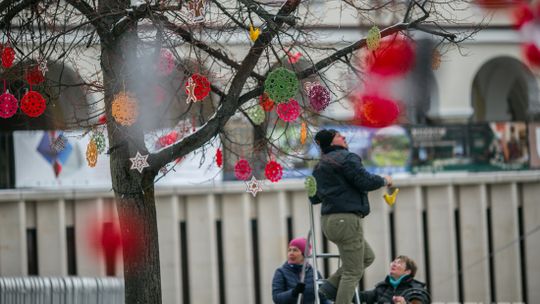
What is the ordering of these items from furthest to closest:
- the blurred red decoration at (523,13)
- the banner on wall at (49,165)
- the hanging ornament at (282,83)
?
the blurred red decoration at (523,13) → the banner on wall at (49,165) → the hanging ornament at (282,83)

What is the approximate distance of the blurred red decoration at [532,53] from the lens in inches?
938

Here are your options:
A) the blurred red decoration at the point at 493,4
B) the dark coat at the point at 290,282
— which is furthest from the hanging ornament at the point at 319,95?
the blurred red decoration at the point at 493,4

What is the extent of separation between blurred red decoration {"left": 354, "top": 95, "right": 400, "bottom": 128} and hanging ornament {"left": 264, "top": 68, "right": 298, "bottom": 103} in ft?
7.92

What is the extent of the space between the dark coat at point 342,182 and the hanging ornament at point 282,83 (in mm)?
899

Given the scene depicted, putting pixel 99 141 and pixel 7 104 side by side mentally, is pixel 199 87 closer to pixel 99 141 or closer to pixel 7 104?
pixel 99 141

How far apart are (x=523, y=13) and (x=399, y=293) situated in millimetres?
12182

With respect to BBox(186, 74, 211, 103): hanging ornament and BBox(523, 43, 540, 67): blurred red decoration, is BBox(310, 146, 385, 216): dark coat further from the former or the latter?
BBox(523, 43, 540, 67): blurred red decoration

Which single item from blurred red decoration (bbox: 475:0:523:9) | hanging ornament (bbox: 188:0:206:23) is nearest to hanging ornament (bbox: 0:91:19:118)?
hanging ornament (bbox: 188:0:206:23)

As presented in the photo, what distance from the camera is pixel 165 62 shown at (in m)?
10.4

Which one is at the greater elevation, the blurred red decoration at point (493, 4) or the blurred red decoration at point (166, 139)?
the blurred red decoration at point (493, 4)

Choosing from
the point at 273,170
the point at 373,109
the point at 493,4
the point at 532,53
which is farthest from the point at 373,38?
the point at 532,53

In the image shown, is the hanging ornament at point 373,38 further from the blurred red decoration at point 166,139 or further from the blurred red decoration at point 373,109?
the blurred red decoration at point 166,139

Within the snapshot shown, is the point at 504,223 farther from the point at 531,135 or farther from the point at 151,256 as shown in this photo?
the point at 151,256

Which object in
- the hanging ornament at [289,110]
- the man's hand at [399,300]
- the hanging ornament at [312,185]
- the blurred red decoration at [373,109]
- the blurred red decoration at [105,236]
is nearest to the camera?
the hanging ornament at [289,110]
